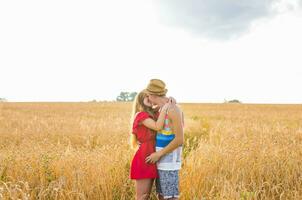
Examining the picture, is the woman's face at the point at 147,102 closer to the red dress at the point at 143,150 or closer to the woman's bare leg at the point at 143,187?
the red dress at the point at 143,150

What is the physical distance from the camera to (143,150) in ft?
12.4

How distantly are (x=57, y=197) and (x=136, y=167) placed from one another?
1365 millimetres

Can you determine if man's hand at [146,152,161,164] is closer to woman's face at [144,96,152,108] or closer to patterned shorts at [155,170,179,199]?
patterned shorts at [155,170,179,199]

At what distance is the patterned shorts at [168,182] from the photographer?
12.3ft

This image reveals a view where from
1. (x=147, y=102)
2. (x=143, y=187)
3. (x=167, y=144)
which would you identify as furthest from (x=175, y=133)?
(x=143, y=187)

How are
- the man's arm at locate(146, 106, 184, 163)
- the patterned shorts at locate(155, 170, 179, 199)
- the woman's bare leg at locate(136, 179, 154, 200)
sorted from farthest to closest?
the woman's bare leg at locate(136, 179, 154, 200)
the patterned shorts at locate(155, 170, 179, 199)
the man's arm at locate(146, 106, 184, 163)

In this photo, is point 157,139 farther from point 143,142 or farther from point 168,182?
point 168,182

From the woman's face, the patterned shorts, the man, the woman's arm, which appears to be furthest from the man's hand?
the woman's face

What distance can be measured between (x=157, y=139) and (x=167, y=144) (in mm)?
123

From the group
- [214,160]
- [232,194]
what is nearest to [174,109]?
[232,194]

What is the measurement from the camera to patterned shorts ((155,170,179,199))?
12.3ft

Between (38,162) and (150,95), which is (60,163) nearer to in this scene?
(38,162)

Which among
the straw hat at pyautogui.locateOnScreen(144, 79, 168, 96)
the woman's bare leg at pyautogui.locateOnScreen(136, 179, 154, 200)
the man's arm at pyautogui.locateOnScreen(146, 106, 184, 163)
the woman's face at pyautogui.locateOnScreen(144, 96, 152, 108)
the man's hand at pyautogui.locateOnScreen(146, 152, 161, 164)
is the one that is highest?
the straw hat at pyautogui.locateOnScreen(144, 79, 168, 96)

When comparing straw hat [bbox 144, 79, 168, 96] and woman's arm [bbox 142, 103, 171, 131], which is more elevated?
straw hat [bbox 144, 79, 168, 96]
